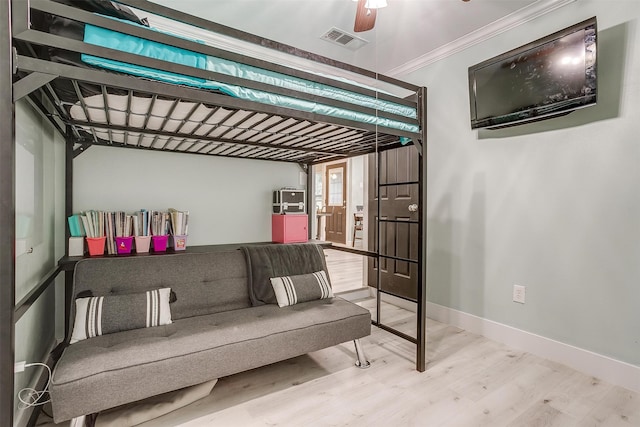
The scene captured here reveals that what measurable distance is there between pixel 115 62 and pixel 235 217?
1882 millimetres

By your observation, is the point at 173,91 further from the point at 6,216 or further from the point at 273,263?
the point at 273,263

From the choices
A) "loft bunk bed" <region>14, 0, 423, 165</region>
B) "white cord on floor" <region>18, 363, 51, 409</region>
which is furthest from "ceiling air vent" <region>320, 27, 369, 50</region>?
"white cord on floor" <region>18, 363, 51, 409</region>

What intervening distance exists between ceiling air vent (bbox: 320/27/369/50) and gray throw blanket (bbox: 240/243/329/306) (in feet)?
5.97

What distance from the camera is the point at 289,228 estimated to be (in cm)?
298

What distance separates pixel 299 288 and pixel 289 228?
806mm

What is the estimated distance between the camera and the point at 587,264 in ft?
6.93

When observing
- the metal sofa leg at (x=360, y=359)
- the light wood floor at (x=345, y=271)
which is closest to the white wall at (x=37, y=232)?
the metal sofa leg at (x=360, y=359)

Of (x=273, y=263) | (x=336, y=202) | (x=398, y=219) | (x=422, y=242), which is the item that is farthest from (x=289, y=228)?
(x=336, y=202)

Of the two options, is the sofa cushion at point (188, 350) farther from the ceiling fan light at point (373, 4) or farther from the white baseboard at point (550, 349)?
the ceiling fan light at point (373, 4)

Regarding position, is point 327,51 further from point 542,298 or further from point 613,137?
point 542,298

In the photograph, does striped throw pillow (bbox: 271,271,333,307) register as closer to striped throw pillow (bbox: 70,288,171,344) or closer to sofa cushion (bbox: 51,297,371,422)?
sofa cushion (bbox: 51,297,371,422)

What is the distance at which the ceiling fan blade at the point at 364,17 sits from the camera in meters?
1.63

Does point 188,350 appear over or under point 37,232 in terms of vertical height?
under

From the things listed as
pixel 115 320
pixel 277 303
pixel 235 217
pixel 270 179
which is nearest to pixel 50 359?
pixel 115 320
